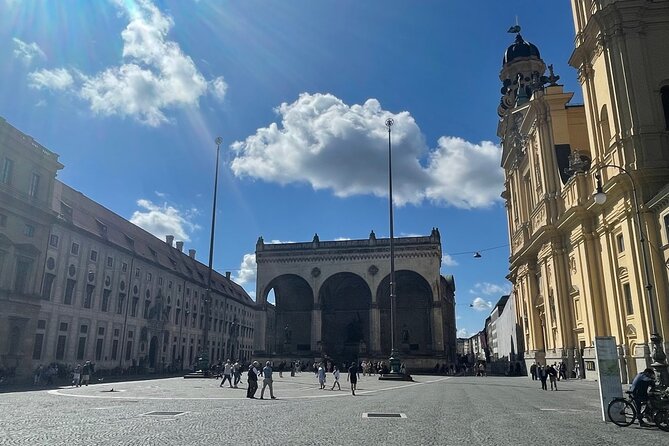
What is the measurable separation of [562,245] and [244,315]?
73845mm

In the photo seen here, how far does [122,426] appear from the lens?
12.2m

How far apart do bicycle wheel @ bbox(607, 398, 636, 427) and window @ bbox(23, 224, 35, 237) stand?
4210 centimetres

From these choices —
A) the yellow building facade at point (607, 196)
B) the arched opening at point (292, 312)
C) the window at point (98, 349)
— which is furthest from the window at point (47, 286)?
the yellow building facade at point (607, 196)

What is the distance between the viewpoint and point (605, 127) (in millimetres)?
32031

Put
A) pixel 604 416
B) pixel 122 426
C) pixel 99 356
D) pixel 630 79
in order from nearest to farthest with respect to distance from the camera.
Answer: pixel 122 426 → pixel 604 416 → pixel 630 79 → pixel 99 356

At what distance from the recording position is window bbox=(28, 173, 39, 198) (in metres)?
41.8

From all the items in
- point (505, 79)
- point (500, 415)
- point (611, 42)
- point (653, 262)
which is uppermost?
point (505, 79)

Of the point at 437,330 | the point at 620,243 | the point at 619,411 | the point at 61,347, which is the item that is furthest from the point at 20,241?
the point at 437,330

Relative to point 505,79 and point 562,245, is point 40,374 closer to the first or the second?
point 562,245

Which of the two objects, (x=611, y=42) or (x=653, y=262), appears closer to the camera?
(x=653, y=262)

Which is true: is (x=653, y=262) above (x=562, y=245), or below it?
below

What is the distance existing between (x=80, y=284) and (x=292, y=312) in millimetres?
34797

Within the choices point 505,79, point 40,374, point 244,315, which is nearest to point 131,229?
point 40,374

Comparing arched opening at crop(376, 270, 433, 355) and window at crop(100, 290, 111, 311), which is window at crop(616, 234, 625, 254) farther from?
window at crop(100, 290, 111, 311)
